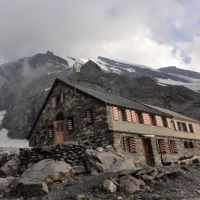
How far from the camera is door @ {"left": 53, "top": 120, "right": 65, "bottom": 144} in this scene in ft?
102

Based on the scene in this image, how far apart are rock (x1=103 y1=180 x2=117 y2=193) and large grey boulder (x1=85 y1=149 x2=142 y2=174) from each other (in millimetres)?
4761

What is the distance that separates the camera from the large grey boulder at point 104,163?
19.2 metres

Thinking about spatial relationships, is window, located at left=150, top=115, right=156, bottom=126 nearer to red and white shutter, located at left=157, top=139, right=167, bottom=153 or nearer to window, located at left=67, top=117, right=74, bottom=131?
red and white shutter, located at left=157, top=139, right=167, bottom=153

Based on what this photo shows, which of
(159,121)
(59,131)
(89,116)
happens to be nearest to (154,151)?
(159,121)

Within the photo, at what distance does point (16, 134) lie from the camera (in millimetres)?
83125

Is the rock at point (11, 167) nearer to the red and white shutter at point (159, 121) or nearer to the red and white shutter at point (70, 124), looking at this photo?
the red and white shutter at point (70, 124)

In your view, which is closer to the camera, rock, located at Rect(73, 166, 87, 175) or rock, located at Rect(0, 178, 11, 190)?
rock, located at Rect(0, 178, 11, 190)

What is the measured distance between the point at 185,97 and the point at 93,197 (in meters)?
76.7

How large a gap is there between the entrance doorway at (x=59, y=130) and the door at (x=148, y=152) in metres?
8.74

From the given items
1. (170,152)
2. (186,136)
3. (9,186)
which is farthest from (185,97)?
(9,186)

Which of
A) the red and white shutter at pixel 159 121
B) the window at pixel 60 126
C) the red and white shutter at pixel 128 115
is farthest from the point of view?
the red and white shutter at pixel 159 121

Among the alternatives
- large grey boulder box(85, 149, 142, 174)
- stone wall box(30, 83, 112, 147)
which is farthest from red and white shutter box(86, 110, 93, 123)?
large grey boulder box(85, 149, 142, 174)

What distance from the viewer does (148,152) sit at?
30.7 meters

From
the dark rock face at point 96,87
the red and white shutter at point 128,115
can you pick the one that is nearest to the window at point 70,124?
the red and white shutter at point 128,115
